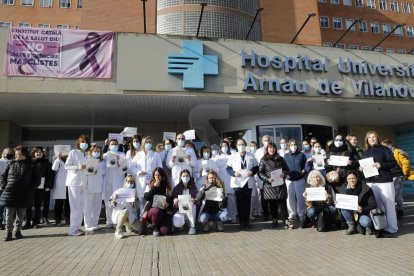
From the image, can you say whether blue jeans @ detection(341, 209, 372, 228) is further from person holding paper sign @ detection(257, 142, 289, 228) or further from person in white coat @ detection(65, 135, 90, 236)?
person in white coat @ detection(65, 135, 90, 236)

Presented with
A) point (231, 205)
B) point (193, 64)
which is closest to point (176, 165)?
point (231, 205)

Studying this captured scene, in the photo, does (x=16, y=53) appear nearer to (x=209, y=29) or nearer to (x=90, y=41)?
(x=90, y=41)

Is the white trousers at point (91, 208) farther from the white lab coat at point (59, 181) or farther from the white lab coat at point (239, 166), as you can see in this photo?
the white lab coat at point (239, 166)

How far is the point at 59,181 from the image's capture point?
887cm

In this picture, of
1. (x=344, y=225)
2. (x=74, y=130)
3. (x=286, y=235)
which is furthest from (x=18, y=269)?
(x=74, y=130)

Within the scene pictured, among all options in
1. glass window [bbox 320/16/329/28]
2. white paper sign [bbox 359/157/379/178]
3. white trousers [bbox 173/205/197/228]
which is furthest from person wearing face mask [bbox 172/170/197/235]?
glass window [bbox 320/16/329/28]

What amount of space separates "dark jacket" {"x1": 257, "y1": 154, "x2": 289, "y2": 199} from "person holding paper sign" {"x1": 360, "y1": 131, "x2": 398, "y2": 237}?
5.80ft

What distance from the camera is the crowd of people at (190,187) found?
6.59m

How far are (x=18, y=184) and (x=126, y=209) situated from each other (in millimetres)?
2338

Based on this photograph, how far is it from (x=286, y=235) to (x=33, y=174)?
5.67 m

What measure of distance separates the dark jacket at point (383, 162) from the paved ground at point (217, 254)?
114 centimetres

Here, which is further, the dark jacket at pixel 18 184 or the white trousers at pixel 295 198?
the white trousers at pixel 295 198

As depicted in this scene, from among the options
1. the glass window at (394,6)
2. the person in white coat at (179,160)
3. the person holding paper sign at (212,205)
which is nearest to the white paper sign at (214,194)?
the person holding paper sign at (212,205)

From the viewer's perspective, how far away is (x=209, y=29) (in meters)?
20.1
